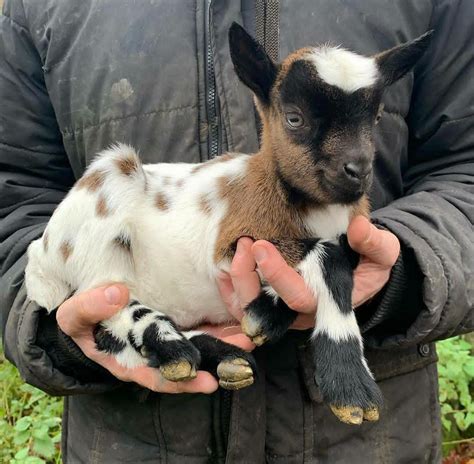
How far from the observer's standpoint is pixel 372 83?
248 cm

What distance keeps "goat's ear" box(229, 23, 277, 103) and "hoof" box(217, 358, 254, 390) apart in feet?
3.57

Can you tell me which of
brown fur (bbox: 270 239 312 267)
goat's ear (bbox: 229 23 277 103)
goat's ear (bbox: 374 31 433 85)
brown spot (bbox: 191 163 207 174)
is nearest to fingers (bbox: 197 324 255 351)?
brown fur (bbox: 270 239 312 267)

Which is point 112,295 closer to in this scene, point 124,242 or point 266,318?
point 124,242

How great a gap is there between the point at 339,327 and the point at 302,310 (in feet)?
0.45

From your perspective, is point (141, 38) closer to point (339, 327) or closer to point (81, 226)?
point (81, 226)

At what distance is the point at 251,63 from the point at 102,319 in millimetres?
1118

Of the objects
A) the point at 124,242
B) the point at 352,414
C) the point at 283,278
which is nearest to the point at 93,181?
the point at 124,242

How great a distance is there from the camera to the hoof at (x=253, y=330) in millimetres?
2365

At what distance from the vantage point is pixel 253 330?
2367 mm

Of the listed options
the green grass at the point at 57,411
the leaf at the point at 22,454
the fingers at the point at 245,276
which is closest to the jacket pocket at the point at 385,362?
the fingers at the point at 245,276

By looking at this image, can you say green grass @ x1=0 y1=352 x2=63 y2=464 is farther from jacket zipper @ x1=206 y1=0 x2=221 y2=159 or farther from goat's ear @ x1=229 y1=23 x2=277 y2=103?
goat's ear @ x1=229 y1=23 x2=277 y2=103

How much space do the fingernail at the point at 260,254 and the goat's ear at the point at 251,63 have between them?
2.47 ft

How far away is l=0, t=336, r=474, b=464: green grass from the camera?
496cm

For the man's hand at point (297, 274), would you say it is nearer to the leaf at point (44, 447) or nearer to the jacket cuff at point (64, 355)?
the jacket cuff at point (64, 355)
